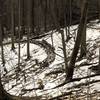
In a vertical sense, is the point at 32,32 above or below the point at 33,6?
below

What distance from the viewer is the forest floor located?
7.28 meters

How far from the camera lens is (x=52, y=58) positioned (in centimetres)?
1425

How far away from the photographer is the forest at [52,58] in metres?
7.54

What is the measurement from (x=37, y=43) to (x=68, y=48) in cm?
420

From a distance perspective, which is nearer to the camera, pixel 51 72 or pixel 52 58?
pixel 51 72

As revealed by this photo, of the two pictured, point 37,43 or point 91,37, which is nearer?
point 91,37

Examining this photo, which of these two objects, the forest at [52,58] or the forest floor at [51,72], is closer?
the forest floor at [51,72]

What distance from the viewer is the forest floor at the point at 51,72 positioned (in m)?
7.28

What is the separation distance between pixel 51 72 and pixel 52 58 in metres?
3.25

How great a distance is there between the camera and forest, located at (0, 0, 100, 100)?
754 cm

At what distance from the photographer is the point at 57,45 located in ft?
54.9

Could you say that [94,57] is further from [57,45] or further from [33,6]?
[33,6]

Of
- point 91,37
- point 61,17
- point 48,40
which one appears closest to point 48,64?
point 91,37

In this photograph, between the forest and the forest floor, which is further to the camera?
the forest
